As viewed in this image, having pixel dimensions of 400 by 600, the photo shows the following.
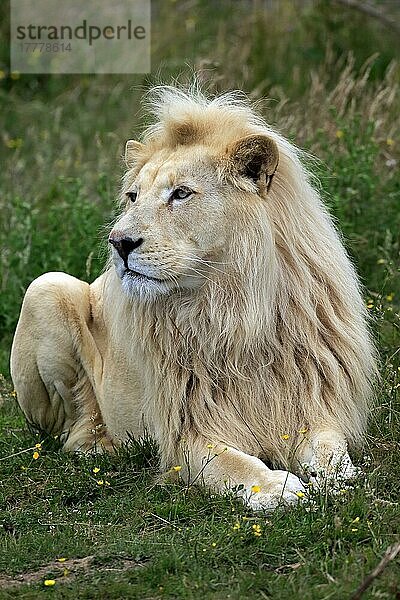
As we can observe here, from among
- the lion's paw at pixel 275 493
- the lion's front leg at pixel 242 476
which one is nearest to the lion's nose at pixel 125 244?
the lion's front leg at pixel 242 476

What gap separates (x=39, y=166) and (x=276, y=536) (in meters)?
6.14

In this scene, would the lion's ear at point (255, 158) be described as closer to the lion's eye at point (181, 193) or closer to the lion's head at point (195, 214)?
the lion's head at point (195, 214)

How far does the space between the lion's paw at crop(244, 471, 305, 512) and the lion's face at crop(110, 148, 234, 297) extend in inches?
34.9

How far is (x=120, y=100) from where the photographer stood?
1116 centimetres

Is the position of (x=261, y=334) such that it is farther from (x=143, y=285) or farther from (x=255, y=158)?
(x=255, y=158)

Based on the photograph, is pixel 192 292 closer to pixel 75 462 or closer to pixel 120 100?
pixel 75 462

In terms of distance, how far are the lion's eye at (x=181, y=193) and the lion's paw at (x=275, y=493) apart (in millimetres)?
1195

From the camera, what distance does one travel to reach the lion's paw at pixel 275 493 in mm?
4254

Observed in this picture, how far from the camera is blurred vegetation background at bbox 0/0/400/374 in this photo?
24.6ft

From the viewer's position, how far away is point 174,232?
4.57m

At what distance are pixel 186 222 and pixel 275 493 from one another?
115 centimetres

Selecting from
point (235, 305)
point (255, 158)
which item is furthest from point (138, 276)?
point (255, 158)

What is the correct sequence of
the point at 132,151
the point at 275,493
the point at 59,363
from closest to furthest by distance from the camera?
the point at 275,493
the point at 132,151
the point at 59,363

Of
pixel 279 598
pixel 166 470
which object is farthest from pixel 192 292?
pixel 279 598
